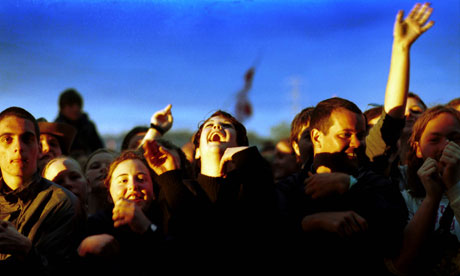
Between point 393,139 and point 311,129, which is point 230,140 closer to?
point 311,129

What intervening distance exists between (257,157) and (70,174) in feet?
5.92

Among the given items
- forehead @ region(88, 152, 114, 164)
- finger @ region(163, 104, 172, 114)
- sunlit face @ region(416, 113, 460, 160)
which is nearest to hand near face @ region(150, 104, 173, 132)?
finger @ region(163, 104, 172, 114)

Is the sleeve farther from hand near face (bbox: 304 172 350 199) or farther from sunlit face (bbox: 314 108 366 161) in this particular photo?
hand near face (bbox: 304 172 350 199)

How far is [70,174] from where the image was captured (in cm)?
420

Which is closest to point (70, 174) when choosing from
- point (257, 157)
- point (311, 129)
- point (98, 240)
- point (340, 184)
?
point (98, 240)

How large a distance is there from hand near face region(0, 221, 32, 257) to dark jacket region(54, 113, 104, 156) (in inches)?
179

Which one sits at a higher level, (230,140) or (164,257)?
(230,140)

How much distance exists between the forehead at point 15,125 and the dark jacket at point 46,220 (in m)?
0.35

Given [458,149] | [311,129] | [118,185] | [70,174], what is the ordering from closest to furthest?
[458,149], [311,129], [118,185], [70,174]

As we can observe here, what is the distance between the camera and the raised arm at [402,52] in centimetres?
340

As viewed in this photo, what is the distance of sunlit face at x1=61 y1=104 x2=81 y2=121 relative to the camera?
24.6 feet

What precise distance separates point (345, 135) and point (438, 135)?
2.49ft

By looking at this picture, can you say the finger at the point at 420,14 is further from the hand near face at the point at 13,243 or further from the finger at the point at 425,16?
the hand near face at the point at 13,243

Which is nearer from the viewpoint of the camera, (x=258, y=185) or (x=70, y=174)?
(x=258, y=185)
